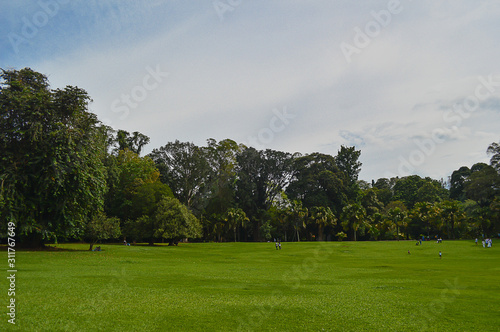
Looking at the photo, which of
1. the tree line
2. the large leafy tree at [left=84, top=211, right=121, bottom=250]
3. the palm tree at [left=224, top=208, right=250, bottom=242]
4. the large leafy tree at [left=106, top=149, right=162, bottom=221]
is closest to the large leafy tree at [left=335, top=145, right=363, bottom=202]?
the tree line

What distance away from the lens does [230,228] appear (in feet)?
282

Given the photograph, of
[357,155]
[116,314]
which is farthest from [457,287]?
[357,155]

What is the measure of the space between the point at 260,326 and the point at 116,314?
17.7 feet

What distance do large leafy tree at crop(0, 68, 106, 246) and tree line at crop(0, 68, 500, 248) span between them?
0.12 metres

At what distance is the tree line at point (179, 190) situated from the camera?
36.5 meters

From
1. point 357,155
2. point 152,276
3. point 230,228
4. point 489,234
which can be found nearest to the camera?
point 152,276

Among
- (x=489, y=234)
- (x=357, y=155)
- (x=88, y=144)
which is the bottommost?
(x=489, y=234)

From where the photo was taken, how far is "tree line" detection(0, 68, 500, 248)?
36.5 m

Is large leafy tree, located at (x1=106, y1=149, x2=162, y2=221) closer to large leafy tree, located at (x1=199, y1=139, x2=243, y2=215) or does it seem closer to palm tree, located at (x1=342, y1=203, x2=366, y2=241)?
large leafy tree, located at (x1=199, y1=139, x2=243, y2=215)

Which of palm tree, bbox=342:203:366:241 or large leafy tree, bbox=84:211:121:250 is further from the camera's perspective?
palm tree, bbox=342:203:366:241

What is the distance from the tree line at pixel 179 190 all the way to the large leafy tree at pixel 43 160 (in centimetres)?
12

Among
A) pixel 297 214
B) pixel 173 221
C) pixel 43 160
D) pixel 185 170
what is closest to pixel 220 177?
pixel 185 170

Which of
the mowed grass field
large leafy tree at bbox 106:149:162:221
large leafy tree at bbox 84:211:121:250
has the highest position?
large leafy tree at bbox 106:149:162:221

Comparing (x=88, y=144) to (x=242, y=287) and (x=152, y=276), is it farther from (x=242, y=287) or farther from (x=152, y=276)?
(x=242, y=287)
